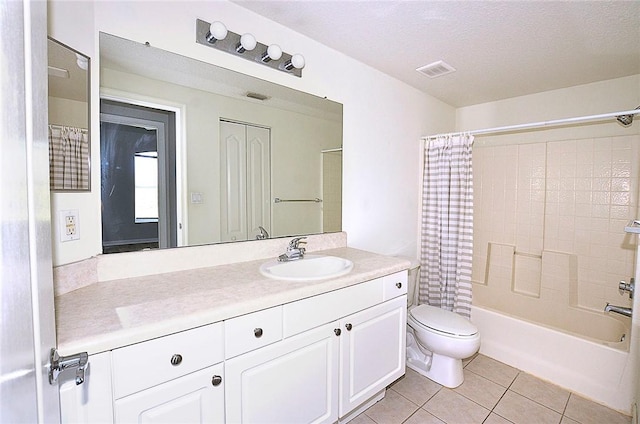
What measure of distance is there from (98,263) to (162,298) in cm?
38

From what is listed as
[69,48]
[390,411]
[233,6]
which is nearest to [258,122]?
[233,6]

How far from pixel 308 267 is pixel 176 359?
0.87m

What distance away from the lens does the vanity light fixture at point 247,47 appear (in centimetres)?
144

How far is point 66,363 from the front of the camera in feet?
2.32

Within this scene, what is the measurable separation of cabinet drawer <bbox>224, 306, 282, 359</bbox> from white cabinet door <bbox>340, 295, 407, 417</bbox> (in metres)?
0.38

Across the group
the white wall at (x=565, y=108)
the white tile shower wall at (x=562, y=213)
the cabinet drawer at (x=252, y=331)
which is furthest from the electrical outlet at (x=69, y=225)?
the white wall at (x=565, y=108)

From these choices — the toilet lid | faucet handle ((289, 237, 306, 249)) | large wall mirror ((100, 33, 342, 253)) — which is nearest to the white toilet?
the toilet lid

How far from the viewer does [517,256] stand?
2.85 meters

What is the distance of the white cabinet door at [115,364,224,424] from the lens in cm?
91

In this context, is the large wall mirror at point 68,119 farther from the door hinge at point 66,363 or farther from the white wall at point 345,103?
the door hinge at point 66,363

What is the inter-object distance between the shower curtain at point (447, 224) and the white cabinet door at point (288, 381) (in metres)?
1.43

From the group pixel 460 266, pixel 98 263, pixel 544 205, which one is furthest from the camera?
pixel 544 205

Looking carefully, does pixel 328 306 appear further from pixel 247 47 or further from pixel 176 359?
pixel 247 47

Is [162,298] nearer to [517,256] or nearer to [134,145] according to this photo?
[134,145]
